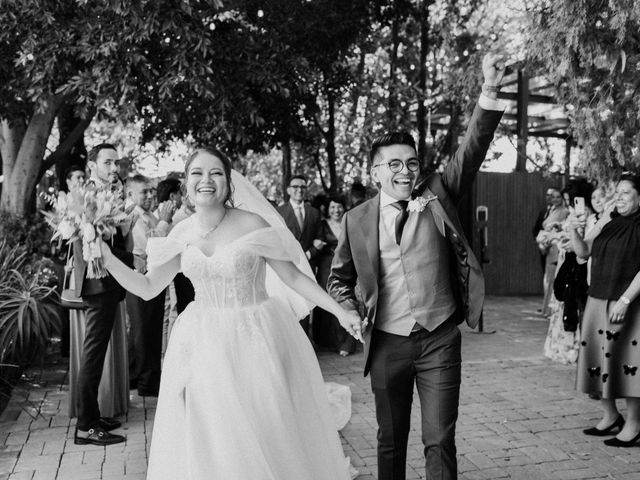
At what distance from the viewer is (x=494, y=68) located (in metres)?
3.29

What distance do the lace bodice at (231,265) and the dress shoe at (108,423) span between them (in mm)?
2082

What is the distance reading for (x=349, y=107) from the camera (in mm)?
15008

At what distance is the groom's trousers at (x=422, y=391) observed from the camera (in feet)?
11.5

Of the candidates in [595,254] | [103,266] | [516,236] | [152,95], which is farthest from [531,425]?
[516,236]

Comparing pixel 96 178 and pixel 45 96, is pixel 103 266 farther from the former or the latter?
pixel 45 96

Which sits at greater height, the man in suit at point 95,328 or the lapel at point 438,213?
the lapel at point 438,213

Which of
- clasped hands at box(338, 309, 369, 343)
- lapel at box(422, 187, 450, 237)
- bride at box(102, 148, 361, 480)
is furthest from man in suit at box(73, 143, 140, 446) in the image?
lapel at box(422, 187, 450, 237)

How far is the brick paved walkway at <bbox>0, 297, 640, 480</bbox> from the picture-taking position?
15.6 feet

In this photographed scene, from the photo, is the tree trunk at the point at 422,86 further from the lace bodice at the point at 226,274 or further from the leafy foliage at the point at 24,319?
the lace bodice at the point at 226,274

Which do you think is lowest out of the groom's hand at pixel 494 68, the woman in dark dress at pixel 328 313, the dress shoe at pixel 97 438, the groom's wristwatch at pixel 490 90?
the dress shoe at pixel 97 438

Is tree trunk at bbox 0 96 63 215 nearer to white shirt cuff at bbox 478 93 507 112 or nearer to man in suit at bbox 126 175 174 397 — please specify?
man in suit at bbox 126 175 174 397

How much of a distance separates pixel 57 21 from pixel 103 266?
16.4 feet

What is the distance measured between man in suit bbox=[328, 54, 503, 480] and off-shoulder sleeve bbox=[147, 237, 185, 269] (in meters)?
1.03

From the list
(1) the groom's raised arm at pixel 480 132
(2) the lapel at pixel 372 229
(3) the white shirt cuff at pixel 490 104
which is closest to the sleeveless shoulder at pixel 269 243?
(2) the lapel at pixel 372 229
